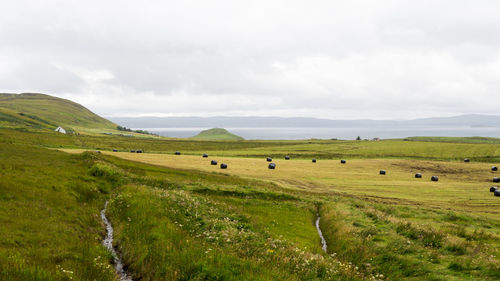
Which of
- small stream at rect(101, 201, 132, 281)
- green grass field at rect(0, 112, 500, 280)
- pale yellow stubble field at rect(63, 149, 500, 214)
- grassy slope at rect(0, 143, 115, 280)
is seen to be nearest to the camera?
grassy slope at rect(0, 143, 115, 280)

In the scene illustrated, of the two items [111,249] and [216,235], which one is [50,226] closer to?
[111,249]

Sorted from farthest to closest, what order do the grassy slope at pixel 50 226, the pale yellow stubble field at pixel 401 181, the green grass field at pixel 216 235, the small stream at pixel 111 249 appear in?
the pale yellow stubble field at pixel 401 181 → the small stream at pixel 111 249 → the green grass field at pixel 216 235 → the grassy slope at pixel 50 226

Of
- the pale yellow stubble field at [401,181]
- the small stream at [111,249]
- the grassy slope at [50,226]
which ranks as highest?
the grassy slope at [50,226]

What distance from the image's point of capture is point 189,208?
2255 cm

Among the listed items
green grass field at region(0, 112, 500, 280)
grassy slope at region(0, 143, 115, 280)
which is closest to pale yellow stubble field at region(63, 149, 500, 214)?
green grass field at region(0, 112, 500, 280)

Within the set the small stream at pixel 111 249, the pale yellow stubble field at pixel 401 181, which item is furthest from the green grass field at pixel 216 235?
the pale yellow stubble field at pixel 401 181

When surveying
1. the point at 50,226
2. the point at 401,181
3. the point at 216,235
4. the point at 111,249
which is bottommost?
the point at 401,181

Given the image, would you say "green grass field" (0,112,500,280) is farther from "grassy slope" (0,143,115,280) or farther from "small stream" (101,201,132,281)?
"small stream" (101,201,132,281)

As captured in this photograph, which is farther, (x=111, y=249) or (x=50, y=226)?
(x=50, y=226)

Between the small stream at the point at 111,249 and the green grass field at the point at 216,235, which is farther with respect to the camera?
the small stream at the point at 111,249

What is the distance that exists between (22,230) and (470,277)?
911 inches

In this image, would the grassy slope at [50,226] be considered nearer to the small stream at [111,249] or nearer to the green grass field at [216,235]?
the green grass field at [216,235]

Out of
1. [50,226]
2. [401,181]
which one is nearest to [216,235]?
[50,226]

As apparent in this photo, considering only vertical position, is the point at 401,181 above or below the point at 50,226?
below
